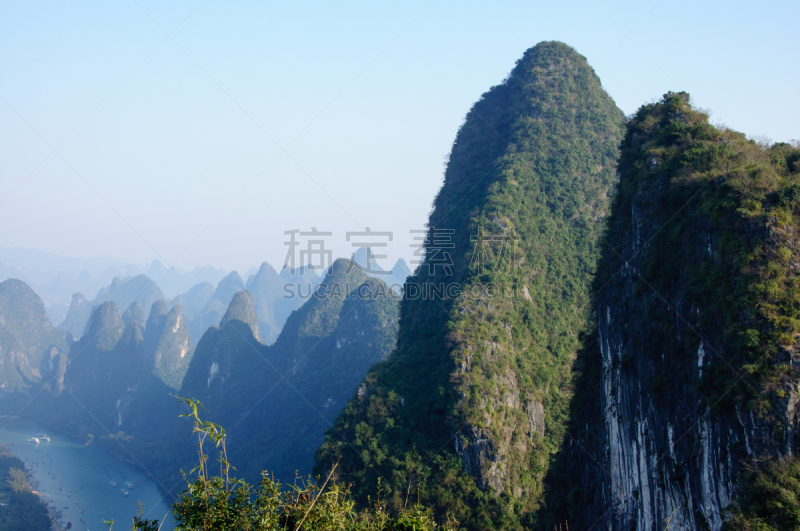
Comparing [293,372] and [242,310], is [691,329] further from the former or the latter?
[242,310]

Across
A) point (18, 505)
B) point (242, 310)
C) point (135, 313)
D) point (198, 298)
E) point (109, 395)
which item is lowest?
point (18, 505)

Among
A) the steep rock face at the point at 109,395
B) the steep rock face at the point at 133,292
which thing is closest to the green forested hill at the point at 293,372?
the steep rock face at the point at 109,395

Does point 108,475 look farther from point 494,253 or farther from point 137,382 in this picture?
point 494,253

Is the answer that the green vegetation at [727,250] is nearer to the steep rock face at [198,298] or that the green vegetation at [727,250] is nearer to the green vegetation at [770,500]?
the green vegetation at [770,500]

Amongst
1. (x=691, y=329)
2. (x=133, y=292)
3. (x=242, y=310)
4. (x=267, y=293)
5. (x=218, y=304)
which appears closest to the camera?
(x=691, y=329)

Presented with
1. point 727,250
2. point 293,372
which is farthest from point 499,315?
point 293,372

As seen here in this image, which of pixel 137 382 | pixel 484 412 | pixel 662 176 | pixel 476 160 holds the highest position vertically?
pixel 476 160

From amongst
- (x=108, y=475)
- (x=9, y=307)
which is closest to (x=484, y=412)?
(x=108, y=475)
